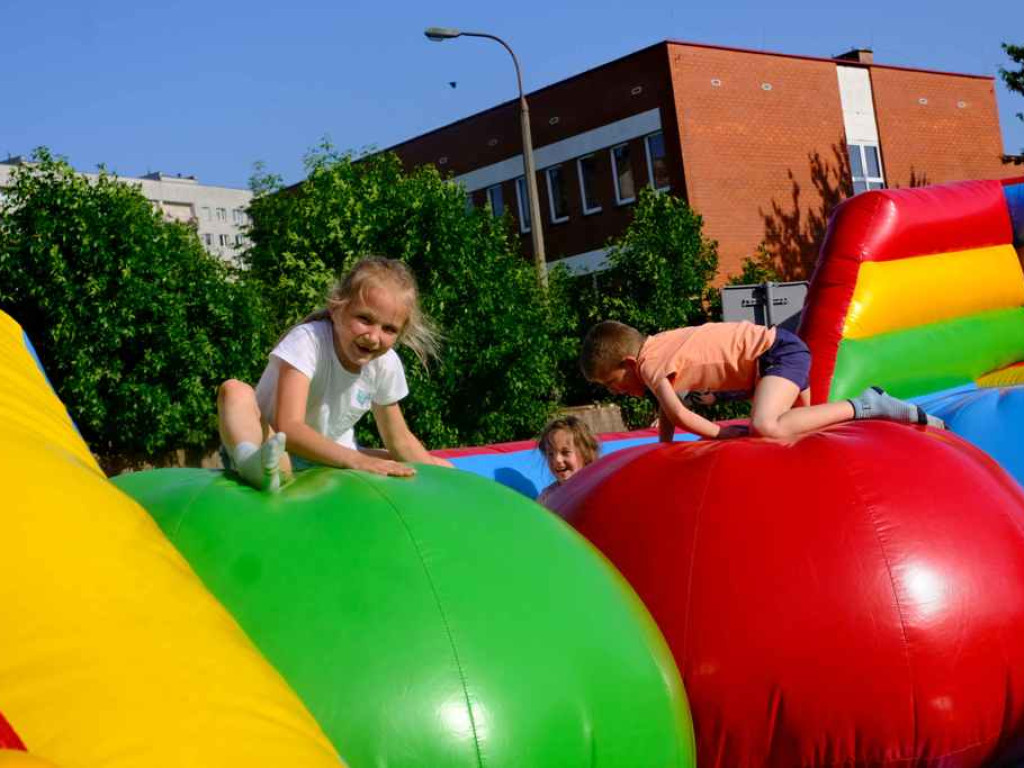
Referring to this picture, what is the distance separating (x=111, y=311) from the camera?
44.7ft

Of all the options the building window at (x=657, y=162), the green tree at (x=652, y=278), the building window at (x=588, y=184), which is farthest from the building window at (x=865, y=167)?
the green tree at (x=652, y=278)

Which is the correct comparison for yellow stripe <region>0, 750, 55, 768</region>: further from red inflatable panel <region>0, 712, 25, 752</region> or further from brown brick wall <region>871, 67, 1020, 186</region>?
brown brick wall <region>871, 67, 1020, 186</region>

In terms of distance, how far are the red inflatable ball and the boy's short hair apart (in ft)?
4.63

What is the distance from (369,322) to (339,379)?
1.02 ft

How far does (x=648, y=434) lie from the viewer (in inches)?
308

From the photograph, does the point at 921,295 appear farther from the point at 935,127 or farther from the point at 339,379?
the point at 935,127

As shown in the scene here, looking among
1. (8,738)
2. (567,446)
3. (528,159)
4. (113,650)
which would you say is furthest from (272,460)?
(528,159)

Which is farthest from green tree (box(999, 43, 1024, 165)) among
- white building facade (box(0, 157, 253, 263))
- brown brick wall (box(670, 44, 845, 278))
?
white building facade (box(0, 157, 253, 263))

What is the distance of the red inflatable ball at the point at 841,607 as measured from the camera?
3.80 meters

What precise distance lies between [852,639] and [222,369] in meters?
11.4

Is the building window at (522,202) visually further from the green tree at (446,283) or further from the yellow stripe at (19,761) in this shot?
the yellow stripe at (19,761)

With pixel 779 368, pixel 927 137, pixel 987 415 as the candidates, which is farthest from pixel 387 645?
pixel 927 137

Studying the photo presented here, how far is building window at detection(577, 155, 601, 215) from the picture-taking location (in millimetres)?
26234

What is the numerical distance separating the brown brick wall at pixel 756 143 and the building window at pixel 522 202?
421 cm
